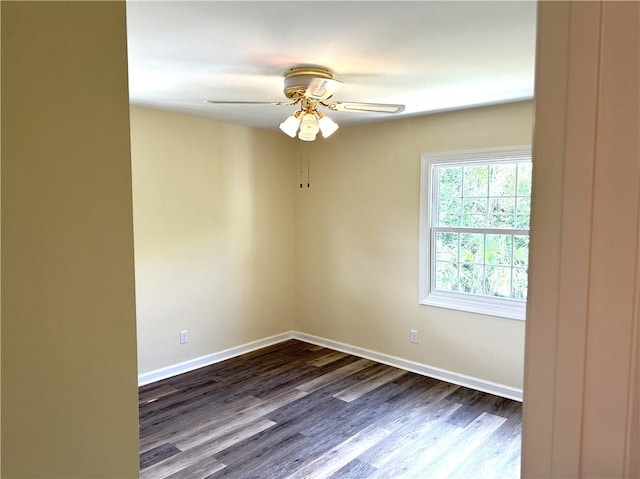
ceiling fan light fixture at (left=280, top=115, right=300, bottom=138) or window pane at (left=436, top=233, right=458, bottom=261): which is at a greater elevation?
ceiling fan light fixture at (left=280, top=115, right=300, bottom=138)

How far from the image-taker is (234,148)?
4496 mm

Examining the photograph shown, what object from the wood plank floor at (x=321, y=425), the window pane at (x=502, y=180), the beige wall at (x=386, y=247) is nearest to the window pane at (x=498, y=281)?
the beige wall at (x=386, y=247)

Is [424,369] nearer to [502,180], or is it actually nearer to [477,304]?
[477,304]

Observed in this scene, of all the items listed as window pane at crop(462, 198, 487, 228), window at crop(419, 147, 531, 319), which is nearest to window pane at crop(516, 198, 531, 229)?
window at crop(419, 147, 531, 319)

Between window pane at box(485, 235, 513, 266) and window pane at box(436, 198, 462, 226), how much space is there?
1.09 ft

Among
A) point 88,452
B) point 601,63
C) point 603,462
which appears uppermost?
point 601,63

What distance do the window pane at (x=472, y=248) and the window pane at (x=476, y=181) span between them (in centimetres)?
37

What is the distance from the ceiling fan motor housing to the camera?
2588 millimetres

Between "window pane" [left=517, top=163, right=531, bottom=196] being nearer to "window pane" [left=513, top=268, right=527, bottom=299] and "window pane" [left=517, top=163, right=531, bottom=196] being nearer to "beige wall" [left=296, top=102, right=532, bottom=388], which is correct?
"beige wall" [left=296, top=102, right=532, bottom=388]

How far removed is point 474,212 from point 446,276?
64cm

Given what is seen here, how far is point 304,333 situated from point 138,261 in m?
2.16

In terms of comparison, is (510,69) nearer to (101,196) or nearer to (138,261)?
(101,196)

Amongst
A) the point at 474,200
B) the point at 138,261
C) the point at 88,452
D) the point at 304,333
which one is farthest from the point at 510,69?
the point at 304,333

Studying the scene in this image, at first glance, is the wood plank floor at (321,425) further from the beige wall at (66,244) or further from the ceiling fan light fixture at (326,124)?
the ceiling fan light fixture at (326,124)
